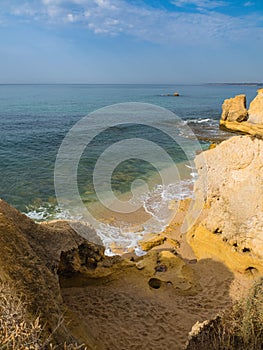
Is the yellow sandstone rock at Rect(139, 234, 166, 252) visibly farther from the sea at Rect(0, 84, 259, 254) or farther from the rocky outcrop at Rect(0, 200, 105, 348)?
the rocky outcrop at Rect(0, 200, 105, 348)

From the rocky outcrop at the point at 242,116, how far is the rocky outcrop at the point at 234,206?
27446mm

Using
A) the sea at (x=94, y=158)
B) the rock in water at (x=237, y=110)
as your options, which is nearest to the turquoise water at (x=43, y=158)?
the sea at (x=94, y=158)

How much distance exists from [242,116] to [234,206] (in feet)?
108

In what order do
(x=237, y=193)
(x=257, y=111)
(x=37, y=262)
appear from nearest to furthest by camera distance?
(x=37, y=262) < (x=237, y=193) < (x=257, y=111)

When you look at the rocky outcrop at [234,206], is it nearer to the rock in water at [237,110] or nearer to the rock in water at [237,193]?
the rock in water at [237,193]

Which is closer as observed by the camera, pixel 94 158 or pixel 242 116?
pixel 94 158

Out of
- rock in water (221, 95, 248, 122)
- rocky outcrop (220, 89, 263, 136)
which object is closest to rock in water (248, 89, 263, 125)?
rocky outcrop (220, 89, 263, 136)

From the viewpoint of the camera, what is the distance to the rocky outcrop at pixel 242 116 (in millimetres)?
35656

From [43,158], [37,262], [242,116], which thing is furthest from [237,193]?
[242,116]

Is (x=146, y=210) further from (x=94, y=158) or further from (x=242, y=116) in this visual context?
(x=242, y=116)

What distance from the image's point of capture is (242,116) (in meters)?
38.5

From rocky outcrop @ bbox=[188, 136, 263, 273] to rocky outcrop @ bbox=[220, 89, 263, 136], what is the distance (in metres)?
27.4

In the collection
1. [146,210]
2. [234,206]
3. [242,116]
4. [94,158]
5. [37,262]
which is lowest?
[146,210]

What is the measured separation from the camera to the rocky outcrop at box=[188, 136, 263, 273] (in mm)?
8586
